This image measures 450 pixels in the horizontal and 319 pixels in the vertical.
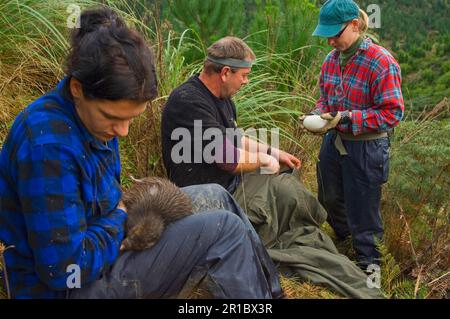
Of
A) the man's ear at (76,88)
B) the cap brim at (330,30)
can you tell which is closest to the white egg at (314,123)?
the cap brim at (330,30)

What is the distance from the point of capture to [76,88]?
1.65 metres

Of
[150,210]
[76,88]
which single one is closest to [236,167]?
[150,210]

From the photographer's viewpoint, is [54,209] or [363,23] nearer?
[54,209]

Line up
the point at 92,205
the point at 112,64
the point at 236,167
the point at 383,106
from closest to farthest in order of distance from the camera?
the point at 112,64
the point at 92,205
the point at 236,167
the point at 383,106

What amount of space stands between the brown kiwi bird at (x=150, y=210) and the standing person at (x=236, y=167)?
729 millimetres

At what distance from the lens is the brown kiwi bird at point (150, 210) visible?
6.28 feet

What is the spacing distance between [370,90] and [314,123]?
1.22 feet

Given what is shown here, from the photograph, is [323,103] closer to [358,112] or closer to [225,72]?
[358,112]

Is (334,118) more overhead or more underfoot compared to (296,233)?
more overhead

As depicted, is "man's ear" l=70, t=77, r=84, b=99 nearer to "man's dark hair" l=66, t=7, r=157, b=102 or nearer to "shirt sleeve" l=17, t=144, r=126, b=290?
"man's dark hair" l=66, t=7, r=157, b=102

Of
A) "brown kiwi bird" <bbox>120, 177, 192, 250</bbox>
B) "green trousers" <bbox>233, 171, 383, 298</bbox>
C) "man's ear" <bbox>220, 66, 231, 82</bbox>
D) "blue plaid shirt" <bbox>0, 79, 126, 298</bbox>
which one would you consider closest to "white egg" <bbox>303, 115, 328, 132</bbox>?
"green trousers" <bbox>233, 171, 383, 298</bbox>

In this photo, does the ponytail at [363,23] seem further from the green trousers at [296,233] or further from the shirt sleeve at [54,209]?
the shirt sleeve at [54,209]

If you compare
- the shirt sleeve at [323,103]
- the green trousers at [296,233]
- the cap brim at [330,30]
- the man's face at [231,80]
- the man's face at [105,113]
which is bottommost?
the green trousers at [296,233]
